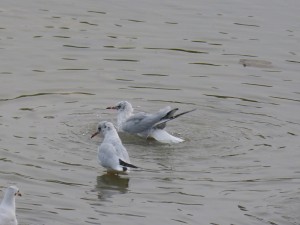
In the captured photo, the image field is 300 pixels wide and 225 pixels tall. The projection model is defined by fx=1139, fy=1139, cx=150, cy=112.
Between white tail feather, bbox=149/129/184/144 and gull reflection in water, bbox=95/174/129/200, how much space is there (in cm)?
147

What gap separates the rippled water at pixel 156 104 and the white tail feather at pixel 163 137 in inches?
4.6

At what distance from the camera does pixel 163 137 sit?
1630cm

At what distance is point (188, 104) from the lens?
58.8 feet

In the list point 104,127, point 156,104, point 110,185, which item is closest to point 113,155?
A: point 110,185

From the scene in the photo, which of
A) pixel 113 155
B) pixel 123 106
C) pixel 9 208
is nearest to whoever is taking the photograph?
pixel 9 208

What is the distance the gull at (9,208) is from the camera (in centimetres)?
1219

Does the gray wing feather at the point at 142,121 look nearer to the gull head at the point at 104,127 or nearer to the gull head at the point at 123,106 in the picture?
the gull head at the point at 123,106

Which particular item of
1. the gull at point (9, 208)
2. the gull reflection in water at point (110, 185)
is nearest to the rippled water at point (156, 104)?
the gull reflection in water at point (110, 185)

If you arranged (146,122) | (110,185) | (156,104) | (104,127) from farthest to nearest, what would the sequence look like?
(156,104), (146,122), (104,127), (110,185)

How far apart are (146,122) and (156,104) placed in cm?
123

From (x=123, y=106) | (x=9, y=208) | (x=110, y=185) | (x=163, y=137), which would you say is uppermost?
(x=123, y=106)

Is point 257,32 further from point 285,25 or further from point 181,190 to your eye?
point 181,190

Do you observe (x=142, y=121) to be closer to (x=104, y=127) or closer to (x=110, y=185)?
(x=104, y=127)

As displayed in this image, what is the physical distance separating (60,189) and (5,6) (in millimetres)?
9007
